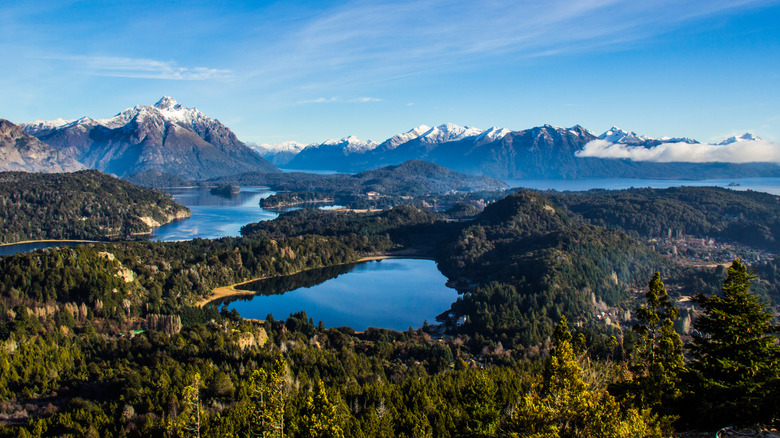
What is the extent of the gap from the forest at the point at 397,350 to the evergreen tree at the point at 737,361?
0.07 m

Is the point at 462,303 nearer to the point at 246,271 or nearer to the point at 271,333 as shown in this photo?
the point at 271,333

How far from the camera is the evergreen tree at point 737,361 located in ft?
68.2

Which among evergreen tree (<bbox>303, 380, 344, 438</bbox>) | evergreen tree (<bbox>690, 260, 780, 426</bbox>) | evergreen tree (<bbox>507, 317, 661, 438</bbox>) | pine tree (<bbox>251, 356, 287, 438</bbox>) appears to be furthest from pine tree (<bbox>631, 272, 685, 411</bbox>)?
pine tree (<bbox>251, 356, 287, 438</bbox>)

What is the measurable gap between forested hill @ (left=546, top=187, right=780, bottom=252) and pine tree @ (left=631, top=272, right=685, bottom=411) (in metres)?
114

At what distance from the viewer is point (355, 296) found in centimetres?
8250

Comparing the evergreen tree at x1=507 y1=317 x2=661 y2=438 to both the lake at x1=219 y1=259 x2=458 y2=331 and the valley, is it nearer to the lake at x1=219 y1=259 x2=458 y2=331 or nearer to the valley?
the valley

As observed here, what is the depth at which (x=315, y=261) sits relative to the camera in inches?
4139

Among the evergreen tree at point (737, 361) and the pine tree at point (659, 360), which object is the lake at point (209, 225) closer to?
the pine tree at point (659, 360)

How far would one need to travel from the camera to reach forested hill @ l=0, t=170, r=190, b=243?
13150cm

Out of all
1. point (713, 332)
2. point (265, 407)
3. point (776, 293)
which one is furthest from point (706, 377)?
point (776, 293)

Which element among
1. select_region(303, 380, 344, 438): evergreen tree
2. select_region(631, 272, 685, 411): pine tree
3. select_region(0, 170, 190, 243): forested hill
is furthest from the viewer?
select_region(0, 170, 190, 243): forested hill

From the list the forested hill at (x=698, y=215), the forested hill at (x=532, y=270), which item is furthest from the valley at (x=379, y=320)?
the forested hill at (x=698, y=215)

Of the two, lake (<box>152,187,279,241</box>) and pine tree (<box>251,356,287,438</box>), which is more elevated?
pine tree (<box>251,356,287,438</box>)

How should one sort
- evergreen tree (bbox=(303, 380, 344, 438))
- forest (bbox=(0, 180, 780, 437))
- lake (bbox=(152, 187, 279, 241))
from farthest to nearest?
1. lake (bbox=(152, 187, 279, 241))
2. forest (bbox=(0, 180, 780, 437))
3. evergreen tree (bbox=(303, 380, 344, 438))
